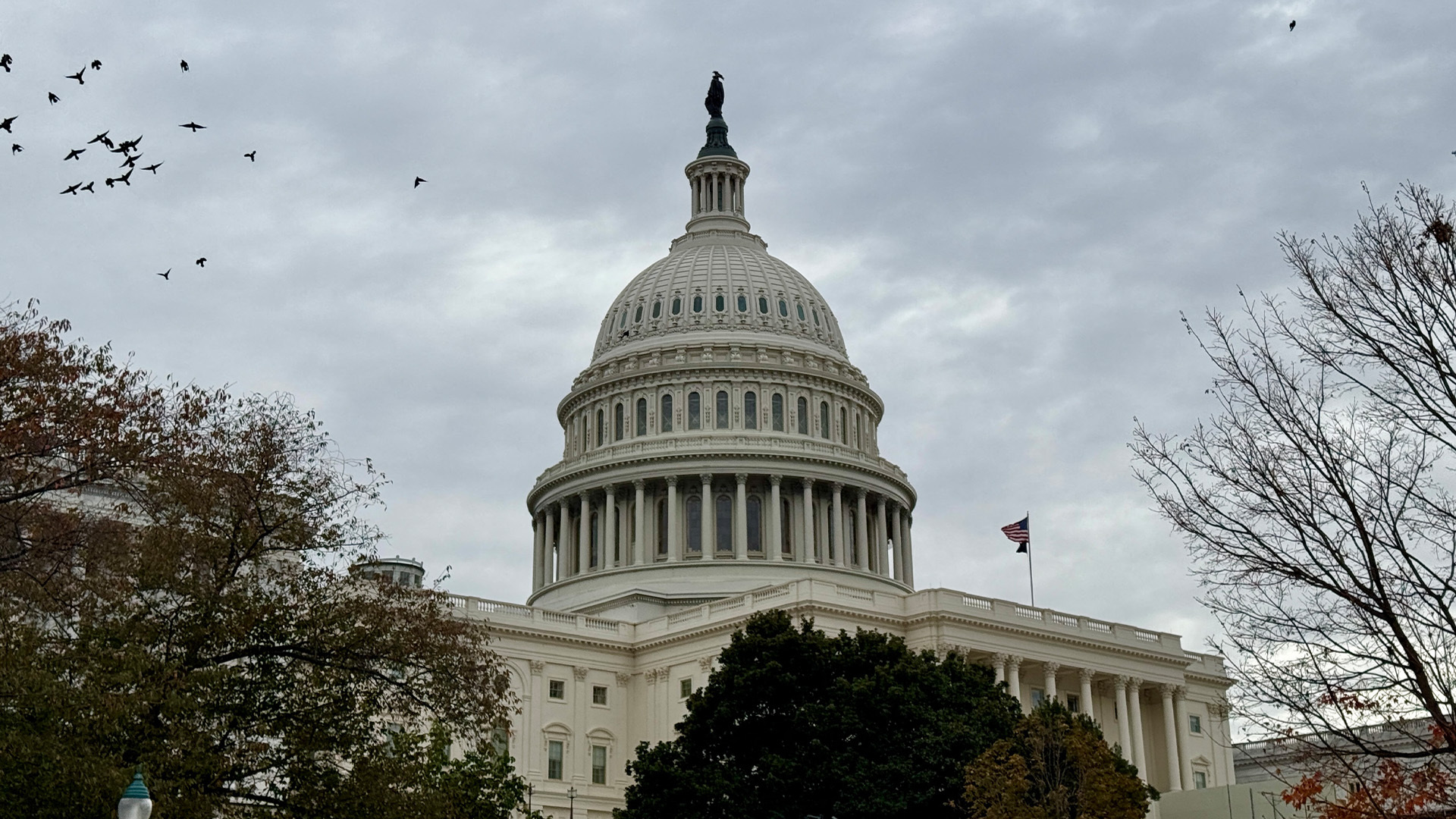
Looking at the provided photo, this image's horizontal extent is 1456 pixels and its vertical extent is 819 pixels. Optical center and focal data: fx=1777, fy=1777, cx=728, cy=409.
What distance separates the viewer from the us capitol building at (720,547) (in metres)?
94.4

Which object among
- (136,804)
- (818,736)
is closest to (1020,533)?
(818,736)

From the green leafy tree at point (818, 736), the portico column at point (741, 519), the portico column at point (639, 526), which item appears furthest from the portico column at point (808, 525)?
the green leafy tree at point (818, 736)

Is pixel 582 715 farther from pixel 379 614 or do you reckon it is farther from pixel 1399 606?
pixel 1399 606

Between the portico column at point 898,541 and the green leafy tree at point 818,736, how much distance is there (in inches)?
2306

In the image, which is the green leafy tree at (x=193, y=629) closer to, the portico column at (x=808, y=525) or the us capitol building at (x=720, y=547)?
the us capitol building at (x=720, y=547)

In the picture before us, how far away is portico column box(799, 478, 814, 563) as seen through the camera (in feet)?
376

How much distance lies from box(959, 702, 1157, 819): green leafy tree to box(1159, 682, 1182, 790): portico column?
123 feet

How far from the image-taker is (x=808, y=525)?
381 feet

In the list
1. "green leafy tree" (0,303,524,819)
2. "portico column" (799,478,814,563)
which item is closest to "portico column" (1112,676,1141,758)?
"portico column" (799,478,814,563)

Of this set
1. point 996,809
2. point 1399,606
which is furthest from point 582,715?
point 1399,606

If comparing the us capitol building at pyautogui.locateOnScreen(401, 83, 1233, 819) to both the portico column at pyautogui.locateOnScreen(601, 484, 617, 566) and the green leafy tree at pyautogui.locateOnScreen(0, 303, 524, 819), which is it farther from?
the green leafy tree at pyautogui.locateOnScreen(0, 303, 524, 819)

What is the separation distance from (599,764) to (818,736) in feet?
128

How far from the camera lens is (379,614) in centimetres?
3797

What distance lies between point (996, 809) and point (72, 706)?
1162 inches
